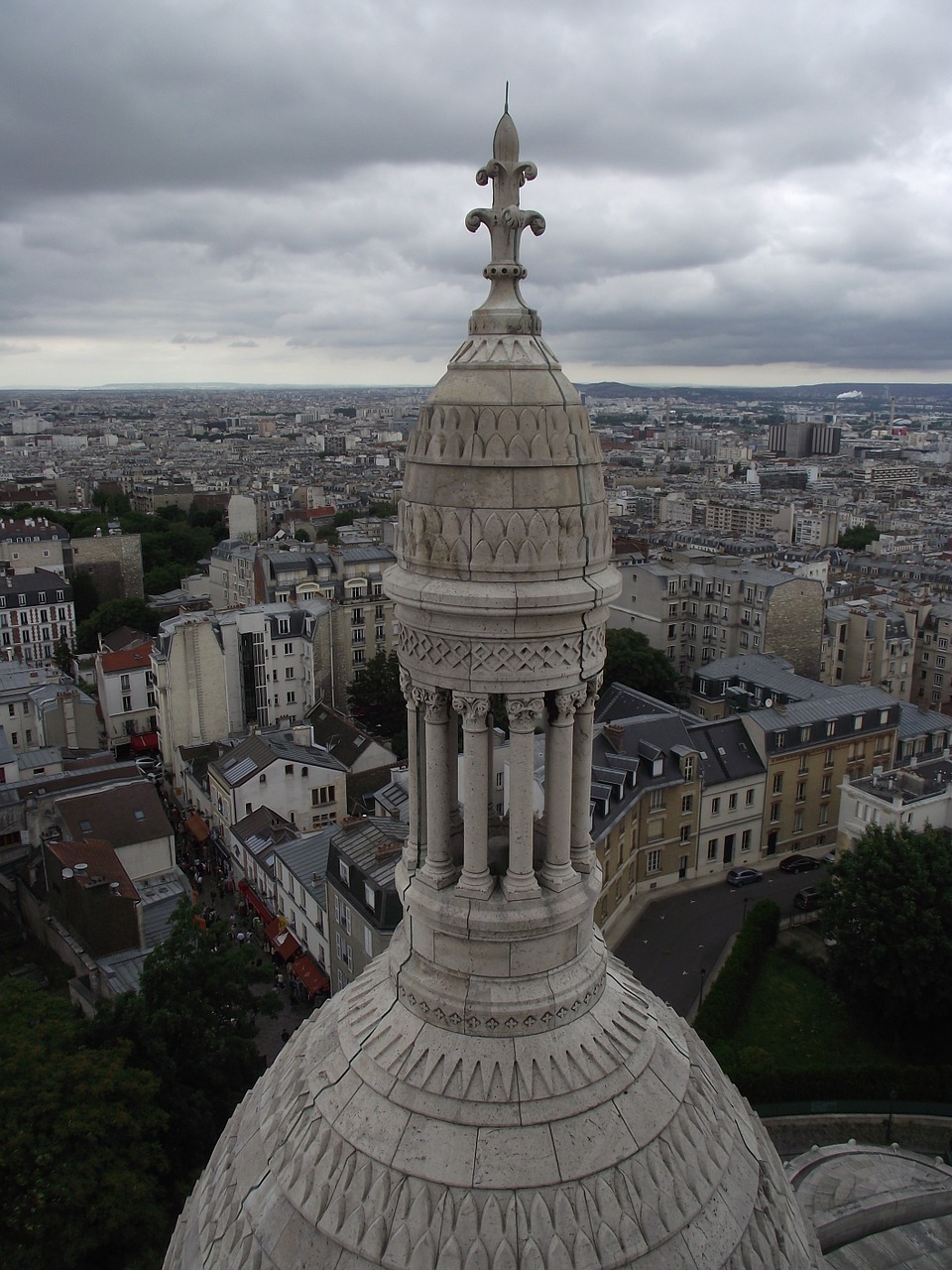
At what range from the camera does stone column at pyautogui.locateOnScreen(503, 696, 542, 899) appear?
320 inches

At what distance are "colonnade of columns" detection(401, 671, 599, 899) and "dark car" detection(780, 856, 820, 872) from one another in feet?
147

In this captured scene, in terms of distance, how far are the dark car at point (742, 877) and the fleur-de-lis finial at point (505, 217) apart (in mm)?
44155

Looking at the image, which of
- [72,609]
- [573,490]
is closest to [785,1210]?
[573,490]

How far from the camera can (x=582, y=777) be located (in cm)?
863

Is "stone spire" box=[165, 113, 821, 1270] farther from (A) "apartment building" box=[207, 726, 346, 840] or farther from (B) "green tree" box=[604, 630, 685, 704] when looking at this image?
(B) "green tree" box=[604, 630, 685, 704]

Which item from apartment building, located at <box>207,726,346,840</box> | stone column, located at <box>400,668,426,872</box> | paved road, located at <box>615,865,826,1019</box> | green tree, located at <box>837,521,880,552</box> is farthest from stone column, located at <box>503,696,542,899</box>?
green tree, located at <box>837,521,880,552</box>

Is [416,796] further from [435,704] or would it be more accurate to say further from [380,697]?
[380,697]

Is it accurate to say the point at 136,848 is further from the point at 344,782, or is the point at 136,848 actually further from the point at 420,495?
the point at 420,495

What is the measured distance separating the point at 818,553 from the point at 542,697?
100747 millimetres

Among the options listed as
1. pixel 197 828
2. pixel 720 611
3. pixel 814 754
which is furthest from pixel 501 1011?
pixel 720 611

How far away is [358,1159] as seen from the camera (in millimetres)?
7719

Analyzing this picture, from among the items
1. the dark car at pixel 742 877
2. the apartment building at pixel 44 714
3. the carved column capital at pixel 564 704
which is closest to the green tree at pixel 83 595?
the apartment building at pixel 44 714

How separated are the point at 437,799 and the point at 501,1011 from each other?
1.87 metres

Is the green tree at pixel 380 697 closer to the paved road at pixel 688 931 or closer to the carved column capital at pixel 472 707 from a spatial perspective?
the paved road at pixel 688 931
